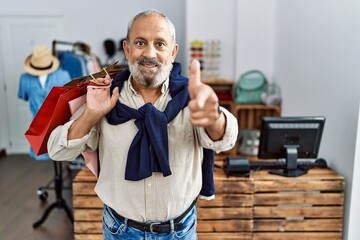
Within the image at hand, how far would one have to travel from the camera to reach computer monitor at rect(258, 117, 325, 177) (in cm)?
230

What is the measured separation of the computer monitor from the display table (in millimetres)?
128

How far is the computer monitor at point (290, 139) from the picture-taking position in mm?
2303

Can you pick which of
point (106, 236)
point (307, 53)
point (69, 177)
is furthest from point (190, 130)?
point (69, 177)

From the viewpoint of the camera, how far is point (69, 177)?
4652 millimetres

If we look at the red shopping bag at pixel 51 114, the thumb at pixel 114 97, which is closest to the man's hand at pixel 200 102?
the thumb at pixel 114 97

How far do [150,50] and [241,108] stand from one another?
2.57 meters

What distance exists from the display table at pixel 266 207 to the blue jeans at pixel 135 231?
96cm

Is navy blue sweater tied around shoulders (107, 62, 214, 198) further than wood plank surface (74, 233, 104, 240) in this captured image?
No

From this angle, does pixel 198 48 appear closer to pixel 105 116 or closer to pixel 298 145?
pixel 298 145

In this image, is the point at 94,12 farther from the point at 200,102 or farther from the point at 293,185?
the point at 200,102

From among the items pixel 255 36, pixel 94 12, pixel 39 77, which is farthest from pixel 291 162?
pixel 94 12

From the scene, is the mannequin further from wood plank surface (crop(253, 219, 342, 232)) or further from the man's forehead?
the man's forehead

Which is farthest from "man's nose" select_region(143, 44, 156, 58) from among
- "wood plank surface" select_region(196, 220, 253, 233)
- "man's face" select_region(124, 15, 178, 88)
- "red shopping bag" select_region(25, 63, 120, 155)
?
"wood plank surface" select_region(196, 220, 253, 233)

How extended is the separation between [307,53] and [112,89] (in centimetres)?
207
